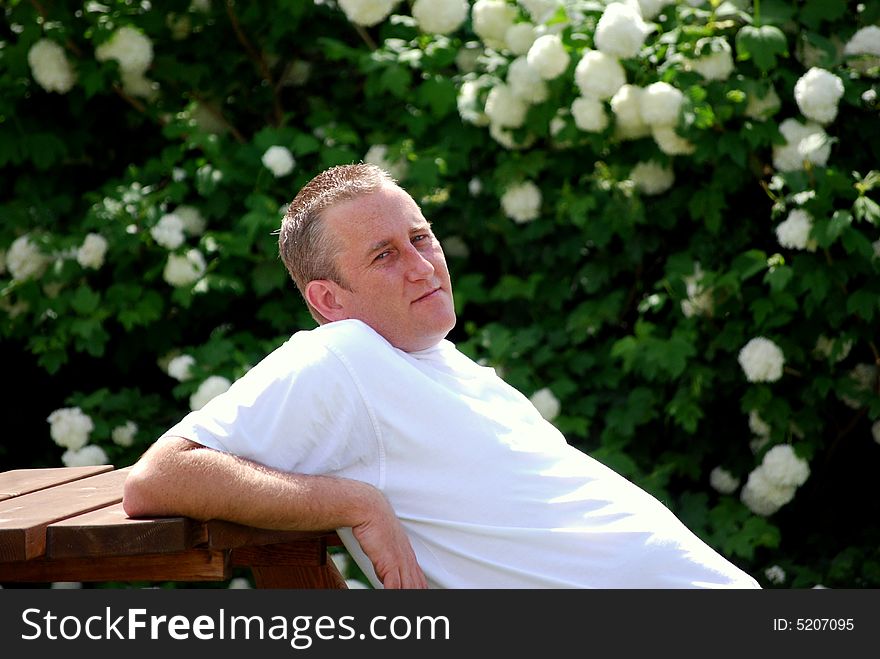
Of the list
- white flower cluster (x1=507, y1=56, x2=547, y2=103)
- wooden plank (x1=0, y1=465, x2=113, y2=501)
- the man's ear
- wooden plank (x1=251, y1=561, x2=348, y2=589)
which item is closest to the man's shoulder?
the man's ear

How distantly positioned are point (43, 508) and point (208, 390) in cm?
172

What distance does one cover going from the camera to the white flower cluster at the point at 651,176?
3.91 meters

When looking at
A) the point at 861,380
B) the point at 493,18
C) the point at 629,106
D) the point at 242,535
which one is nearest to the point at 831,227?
the point at 861,380

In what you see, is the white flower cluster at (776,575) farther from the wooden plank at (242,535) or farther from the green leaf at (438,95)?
the wooden plank at (242,535)

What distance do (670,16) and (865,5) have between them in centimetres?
67

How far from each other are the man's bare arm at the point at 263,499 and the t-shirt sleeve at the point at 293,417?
30mm

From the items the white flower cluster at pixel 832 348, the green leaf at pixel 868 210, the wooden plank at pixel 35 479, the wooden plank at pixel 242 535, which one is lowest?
the wooden plank at pixel 242 535

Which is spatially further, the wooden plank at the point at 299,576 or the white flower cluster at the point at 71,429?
the white flower cluster at the point at 71,429

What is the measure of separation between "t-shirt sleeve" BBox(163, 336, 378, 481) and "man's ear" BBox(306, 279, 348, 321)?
220 mm

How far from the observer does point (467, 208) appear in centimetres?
410

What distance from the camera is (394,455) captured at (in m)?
1.95

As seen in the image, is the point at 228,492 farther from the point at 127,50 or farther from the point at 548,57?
the point at 127,50

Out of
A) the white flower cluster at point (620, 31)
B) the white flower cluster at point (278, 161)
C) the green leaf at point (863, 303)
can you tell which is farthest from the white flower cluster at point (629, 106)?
the white flower cluster at point (278, 161)

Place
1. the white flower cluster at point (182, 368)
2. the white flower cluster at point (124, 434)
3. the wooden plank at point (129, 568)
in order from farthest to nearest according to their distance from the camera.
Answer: the white flower cluster at point (124, 434), the white flower cluster at point (182, 368), the wooden plank at point (129, 568)
